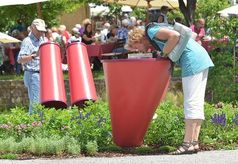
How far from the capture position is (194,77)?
9203 mm

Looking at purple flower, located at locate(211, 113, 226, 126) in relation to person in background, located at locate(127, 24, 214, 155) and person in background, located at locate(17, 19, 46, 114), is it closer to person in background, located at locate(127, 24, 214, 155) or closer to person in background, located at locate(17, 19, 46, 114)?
person in background, located at locate(127, 24, 214, 155)

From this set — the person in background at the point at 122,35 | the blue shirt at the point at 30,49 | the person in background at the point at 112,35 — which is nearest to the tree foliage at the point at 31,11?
the person in background at the point at 112,35

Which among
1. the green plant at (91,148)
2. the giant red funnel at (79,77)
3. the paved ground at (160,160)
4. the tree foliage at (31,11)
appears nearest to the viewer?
the paved ground at (160,160)

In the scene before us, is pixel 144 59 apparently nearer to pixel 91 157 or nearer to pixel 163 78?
pixel 163 78

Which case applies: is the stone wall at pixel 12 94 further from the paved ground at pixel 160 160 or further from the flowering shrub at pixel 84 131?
the paved ground at pixel 160 160

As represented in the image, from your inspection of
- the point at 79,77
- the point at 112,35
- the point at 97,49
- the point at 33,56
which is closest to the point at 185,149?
the point at 33,56

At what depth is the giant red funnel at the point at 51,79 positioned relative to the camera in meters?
13.0

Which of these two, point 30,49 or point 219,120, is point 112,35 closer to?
point 30,49

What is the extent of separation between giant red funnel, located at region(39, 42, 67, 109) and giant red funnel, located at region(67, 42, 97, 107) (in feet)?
0.86

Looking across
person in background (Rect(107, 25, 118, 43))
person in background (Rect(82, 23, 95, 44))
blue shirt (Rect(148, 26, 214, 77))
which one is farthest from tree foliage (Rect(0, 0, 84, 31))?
blue shirt (Rect(148, 26, 214, 77))

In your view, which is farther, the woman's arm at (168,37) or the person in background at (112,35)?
the person in background at (112,35)

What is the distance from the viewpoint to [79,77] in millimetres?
13688

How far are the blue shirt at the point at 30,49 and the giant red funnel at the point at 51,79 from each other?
10 cm

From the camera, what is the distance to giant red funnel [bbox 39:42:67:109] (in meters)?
13.0
